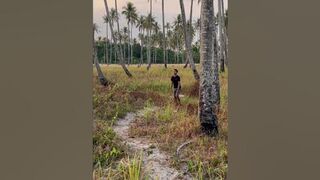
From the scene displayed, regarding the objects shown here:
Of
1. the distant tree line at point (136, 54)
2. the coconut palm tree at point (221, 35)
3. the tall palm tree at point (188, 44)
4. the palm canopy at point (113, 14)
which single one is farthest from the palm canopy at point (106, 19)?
the coconut palm tree at point (221, 35)

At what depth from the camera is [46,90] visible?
258 centimetres

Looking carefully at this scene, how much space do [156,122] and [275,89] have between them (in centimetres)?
91

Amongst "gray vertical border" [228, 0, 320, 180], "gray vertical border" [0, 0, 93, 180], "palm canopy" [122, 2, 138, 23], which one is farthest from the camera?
"palm canopy" [122, 2, 138, 23]

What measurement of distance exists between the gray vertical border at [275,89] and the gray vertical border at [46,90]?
3.58ft

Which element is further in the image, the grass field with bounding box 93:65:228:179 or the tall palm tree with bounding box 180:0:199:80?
the tall palm tree with bounding box 180:0:199:80

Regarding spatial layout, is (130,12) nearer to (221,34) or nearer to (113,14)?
(113,14)

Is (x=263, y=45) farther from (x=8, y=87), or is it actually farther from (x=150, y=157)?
(x=8, y=87)

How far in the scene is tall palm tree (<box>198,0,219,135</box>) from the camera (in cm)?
308

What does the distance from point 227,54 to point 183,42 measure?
13.7 inches

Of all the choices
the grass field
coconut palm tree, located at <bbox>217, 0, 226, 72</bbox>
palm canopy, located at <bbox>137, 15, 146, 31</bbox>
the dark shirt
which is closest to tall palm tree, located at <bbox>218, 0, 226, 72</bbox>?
coconut palm tree, located at <bbox>217, 0, 226, 72</bbox>

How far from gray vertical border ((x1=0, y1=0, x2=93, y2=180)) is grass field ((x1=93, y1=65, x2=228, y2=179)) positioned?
0.53 ft

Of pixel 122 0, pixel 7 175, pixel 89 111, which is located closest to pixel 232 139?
pixel 89 111

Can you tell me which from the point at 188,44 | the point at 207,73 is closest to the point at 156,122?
the point at 207,73

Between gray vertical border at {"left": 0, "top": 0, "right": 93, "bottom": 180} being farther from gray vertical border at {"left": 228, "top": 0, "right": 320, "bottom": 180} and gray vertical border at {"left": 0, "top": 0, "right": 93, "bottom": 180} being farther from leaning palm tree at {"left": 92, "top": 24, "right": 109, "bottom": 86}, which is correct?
gray vertical border at {"left": 228, "top": 0, "right": 320, "bottom": 180}
